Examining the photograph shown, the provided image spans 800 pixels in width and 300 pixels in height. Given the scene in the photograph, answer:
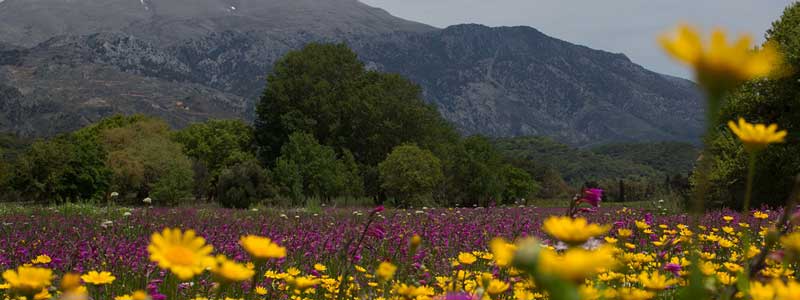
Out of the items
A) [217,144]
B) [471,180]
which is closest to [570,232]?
[471,180]

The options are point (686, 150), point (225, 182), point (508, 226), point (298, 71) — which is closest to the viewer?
point (508, 226)

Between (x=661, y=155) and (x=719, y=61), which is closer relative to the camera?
(x=719, y=61)

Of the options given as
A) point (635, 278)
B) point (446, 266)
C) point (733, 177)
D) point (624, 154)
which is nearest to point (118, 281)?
point (446, 266)

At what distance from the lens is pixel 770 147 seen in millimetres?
17250

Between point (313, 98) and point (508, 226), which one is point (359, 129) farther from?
point (508, 226)

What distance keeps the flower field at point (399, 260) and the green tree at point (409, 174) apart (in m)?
13.7

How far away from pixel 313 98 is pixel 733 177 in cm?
2546

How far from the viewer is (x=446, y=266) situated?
5633mm

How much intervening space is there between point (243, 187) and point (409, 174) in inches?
280

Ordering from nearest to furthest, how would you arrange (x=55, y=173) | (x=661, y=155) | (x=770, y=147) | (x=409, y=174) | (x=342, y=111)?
(x=770, y=147)
(x=409, y=174)
(x=55, y=173)
(x=342, y=111)
(x=661, y=155)

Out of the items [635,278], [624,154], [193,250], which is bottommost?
[624,154]

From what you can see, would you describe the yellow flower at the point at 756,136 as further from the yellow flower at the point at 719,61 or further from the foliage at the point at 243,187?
the foliage at the point at 243,187

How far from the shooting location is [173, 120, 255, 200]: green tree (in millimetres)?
41500

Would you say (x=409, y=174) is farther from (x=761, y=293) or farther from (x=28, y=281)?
(x=761, y=293)
